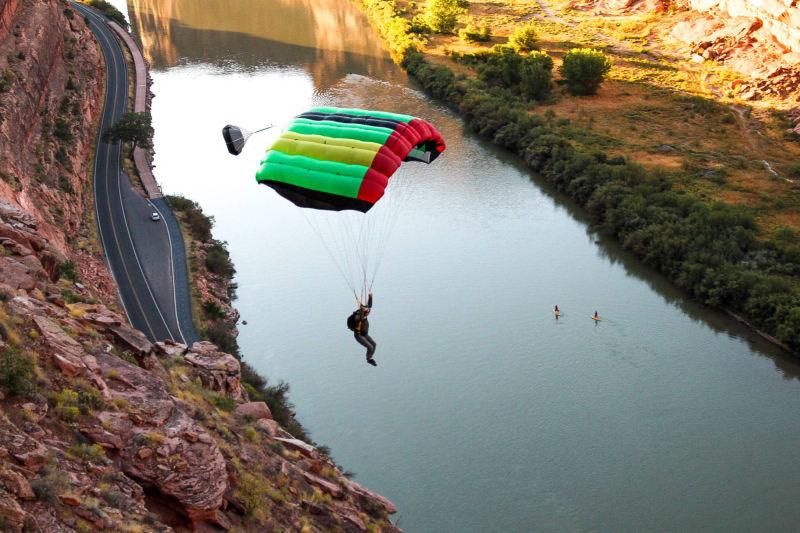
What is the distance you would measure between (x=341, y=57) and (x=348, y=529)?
48.4m

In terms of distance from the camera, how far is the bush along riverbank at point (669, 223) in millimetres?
27531

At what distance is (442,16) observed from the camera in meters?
62.1

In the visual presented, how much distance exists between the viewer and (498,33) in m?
61.9

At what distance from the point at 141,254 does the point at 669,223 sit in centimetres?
1907

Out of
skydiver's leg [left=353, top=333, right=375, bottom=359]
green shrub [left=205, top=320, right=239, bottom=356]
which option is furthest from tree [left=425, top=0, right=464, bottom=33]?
skydiver's leg [left=353, top=333, right=375, bottom=359]

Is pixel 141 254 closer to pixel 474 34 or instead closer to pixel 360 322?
pixel 360 322

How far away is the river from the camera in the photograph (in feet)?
66.5

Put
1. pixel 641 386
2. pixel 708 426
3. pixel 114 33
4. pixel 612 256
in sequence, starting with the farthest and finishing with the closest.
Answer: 1. pixel 114 33
2. pixel 612 256
3. pixel 641 386
4. pixel 708 426

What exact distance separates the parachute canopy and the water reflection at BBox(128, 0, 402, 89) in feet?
116

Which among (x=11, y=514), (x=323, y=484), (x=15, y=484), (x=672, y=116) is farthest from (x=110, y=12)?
(x=11, y=514)

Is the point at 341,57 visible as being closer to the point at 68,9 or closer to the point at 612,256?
the point at 68,9

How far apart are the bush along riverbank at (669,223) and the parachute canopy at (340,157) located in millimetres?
14958

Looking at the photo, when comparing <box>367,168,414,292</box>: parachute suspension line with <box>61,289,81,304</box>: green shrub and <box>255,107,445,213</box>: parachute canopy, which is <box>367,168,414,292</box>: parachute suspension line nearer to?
<box>255,107,445,213</box>: parachute canopy

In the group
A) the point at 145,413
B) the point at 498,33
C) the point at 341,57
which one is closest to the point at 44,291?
the point at 145,413
